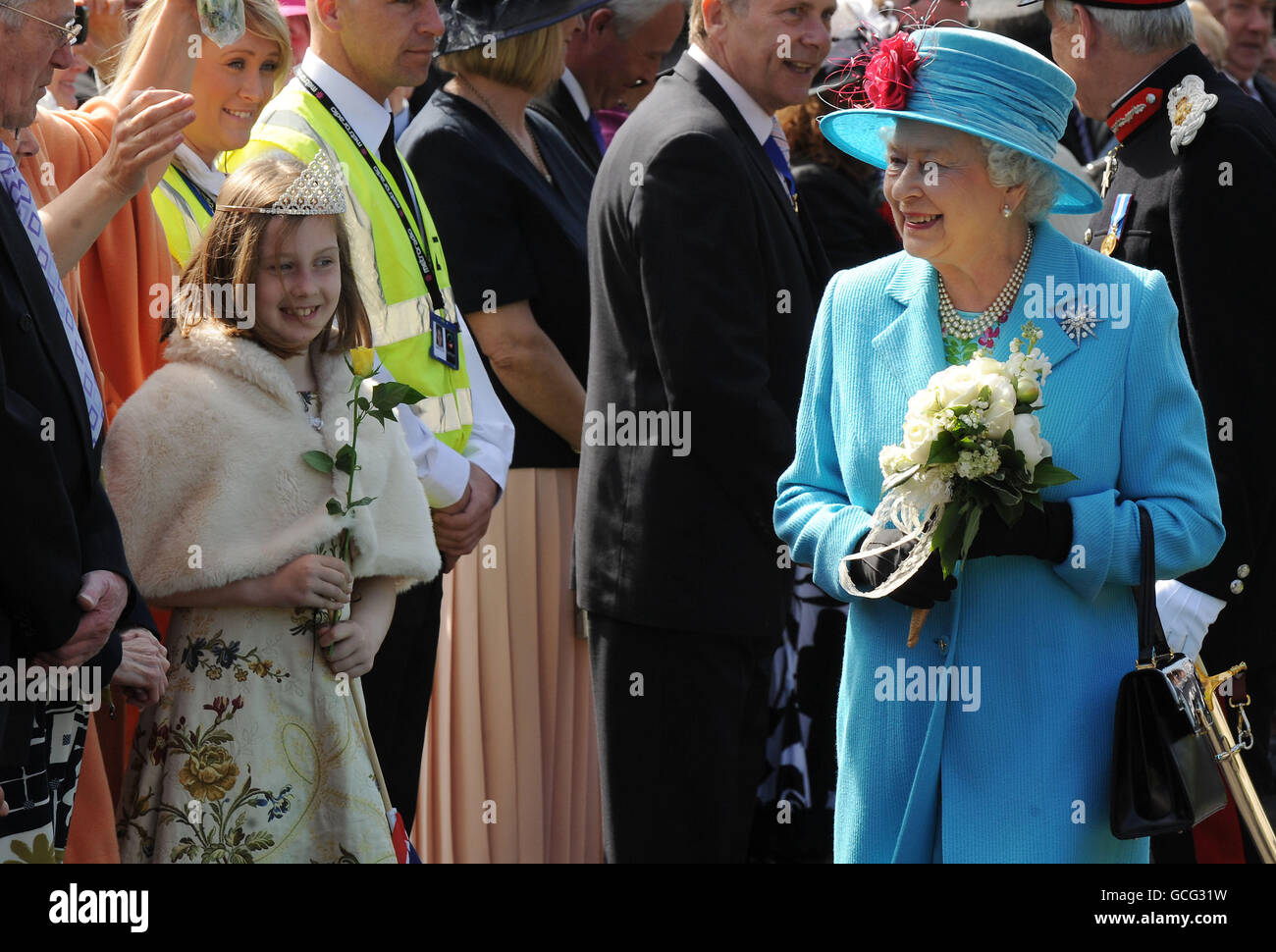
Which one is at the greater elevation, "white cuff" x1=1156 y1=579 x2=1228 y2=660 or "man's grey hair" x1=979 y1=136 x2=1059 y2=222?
"man's grey hair" x1=979 y1=136 x2=1059 y2=222

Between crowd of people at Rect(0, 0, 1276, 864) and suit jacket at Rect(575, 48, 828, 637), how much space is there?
11mm

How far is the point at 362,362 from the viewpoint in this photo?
3791 mm

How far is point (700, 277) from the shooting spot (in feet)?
14.2

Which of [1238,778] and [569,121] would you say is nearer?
[1238,778]

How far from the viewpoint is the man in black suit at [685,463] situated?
432 cm

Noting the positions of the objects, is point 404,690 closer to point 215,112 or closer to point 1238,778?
point 215,112

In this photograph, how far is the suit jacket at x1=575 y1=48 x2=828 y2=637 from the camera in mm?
4312

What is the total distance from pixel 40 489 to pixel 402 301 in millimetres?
1429

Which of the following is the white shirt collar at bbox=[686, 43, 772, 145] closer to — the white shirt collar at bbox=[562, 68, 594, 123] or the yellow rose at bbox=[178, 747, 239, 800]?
the white shirt collar at bbox=[562, 68, 594, 123]

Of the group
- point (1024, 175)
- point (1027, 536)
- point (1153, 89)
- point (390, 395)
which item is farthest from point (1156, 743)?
point (1153, 89)

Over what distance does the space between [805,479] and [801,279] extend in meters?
1.11

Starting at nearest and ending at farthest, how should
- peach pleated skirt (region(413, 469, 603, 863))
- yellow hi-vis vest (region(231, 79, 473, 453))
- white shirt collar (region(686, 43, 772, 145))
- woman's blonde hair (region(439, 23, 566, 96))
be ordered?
yellow hi-vis vest (region(231, 79, 473, 453)) < white shirt collar (region(686, 43, 772, 145)) < peach pleated skirt (region(413, 469, 603, 863)) < woman's blonde hair (region(439, 23, 566, 96))

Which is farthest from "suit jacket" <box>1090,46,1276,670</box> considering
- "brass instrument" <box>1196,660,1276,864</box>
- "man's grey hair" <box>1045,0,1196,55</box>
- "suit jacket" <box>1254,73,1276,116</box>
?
"suit jacket" <box>1254,73,1276,116</box>
